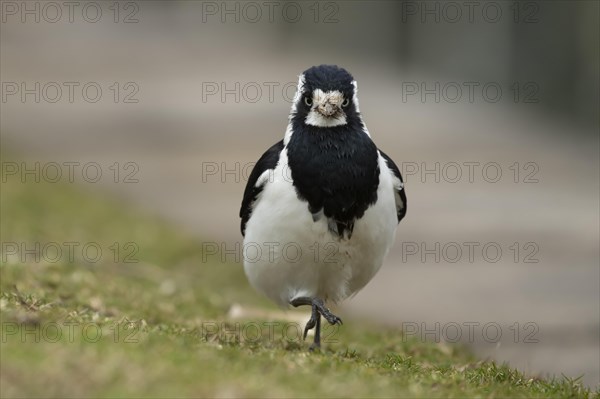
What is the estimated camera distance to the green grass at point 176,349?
4723mm

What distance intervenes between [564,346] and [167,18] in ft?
64.8

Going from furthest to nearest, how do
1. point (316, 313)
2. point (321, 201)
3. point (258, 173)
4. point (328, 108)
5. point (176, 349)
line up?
point (258, 173), point (316, 313), point (328, 108), point (321, 201), point (176, 349)

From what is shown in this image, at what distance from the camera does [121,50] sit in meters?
25.8

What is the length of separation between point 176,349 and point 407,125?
14.6m

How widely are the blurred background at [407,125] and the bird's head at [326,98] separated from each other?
278 cm

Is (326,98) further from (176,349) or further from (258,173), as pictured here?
(176,349)

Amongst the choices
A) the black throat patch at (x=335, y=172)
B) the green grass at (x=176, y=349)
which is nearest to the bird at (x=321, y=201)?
the black throat patch at (x=335, y=172)

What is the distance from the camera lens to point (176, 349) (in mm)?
5281

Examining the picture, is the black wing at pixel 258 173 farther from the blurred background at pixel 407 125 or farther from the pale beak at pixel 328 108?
the blurred background at pixel 407 125

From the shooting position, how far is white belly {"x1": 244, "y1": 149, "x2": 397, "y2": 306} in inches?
251

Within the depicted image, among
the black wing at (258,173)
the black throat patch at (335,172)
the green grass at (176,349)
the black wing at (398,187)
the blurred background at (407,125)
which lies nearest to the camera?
the green grass at (176,349)

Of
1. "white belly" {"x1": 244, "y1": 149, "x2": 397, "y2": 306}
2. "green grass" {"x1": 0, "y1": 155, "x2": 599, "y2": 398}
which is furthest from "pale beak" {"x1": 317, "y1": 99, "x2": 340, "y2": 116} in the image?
"green grass" {"x1": 0, "y1": 155, "x2": 599, "y2": 398}

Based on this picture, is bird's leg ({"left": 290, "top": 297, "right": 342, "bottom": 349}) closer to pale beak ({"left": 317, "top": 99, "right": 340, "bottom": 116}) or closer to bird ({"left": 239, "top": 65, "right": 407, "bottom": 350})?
bird ({"left": 239, "top": 65, "right": 407, "bottom": 350})

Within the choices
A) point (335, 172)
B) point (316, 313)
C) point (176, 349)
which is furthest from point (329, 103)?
point (176, 349)
